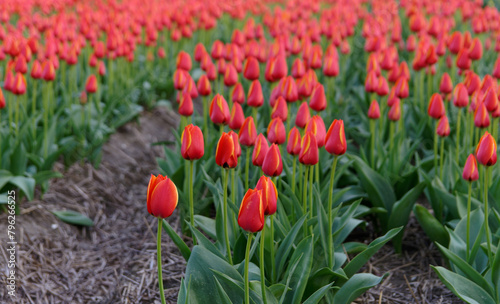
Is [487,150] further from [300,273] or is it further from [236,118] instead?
[236,118]

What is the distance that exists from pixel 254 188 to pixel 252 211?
922mm

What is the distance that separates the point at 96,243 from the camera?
137 inches

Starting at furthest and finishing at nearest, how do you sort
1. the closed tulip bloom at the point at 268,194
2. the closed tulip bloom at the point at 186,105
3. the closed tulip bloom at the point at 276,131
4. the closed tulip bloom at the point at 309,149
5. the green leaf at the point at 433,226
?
the closed tulip bloom at the point at 186,105, the green leaf at the point at 433,226, the closed tulip bloom at the point at 276,131, the closed tulip bloom at the point at 309,149, the closed tulip bloom at the point at 268,194

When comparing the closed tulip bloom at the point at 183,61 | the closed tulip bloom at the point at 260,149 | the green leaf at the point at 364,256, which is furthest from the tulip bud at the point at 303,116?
the closed tulip bloom at the point at 183,61

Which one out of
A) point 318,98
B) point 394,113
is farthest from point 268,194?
point 394,113

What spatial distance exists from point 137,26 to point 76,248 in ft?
9.41

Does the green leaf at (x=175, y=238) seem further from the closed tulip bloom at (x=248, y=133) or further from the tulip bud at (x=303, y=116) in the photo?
the tulip bud at (x=303, y=116)

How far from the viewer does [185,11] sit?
244 inches

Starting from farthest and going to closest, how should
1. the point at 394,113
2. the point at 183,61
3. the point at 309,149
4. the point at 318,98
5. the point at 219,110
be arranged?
the point at 183,61
the point at 394,113
the point at 318,98
the point at 219,110
the point at 309,149

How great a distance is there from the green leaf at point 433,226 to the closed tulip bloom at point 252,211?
1437mm

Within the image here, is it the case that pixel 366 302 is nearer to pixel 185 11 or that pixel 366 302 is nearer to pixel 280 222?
pixel 280 222

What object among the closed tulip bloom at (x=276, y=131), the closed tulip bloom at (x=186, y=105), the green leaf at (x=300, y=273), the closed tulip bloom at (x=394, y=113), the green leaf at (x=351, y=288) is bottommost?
the green leaf at (x=351, y=288)

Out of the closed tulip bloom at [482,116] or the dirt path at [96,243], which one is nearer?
the closed tulip bloom at [482,116]

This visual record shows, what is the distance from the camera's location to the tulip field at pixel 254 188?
2.17m
